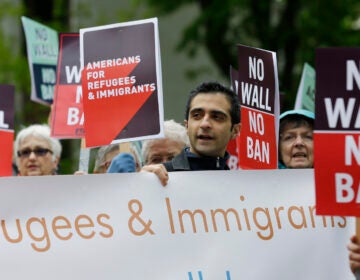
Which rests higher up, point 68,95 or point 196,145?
point 68,95

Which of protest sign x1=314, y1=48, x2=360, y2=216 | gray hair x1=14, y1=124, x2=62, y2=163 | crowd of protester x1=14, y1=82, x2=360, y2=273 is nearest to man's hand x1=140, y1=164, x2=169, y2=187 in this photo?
crowd of protester x1=14, y1=82, x2=360, y2=273

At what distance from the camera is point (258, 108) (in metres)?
6.59

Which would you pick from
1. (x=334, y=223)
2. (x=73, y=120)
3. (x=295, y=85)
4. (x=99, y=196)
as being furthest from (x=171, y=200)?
(x=295, y=85)

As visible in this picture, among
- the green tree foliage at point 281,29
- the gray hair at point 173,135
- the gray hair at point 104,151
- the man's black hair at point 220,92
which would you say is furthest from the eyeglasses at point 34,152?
the green tree foliage at point 281,29

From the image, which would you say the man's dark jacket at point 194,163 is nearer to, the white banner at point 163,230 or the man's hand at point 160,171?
the white banner at point 163,230

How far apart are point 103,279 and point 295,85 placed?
13.5 meters

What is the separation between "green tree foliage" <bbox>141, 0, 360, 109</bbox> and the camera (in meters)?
18.7

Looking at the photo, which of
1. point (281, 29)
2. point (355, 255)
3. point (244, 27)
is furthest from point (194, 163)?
point (244, 27)

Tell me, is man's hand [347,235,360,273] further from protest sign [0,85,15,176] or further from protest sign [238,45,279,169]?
protest sign [0,85,15,176]

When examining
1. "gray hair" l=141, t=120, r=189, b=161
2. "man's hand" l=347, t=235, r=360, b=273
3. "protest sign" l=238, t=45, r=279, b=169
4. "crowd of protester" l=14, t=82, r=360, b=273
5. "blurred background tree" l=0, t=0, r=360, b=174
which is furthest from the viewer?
"blurred background tree" l=0, t=0, r=360, b=174

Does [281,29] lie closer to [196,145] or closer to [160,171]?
[196,145]

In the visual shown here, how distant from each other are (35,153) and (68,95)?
0.43 m

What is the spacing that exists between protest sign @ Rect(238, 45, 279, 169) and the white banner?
0.68 meters

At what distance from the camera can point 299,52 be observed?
61.6 feet
